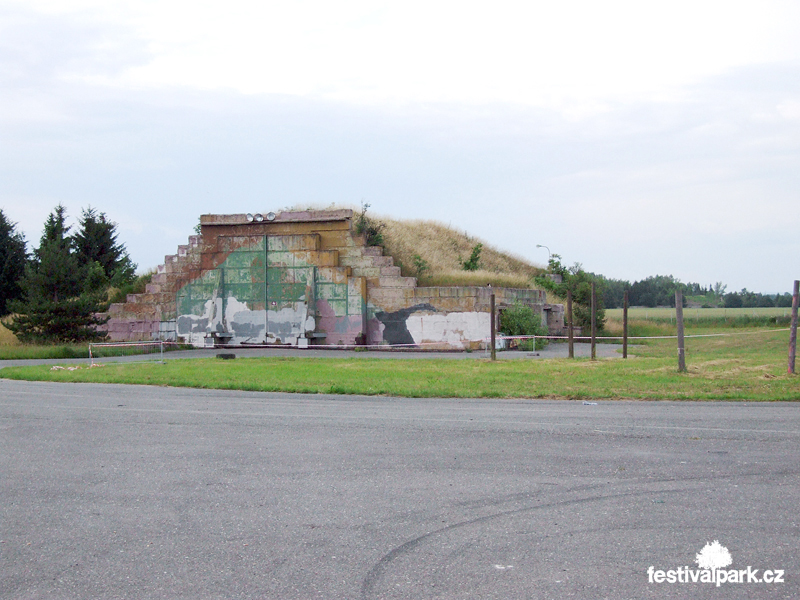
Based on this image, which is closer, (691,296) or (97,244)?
(97,244)

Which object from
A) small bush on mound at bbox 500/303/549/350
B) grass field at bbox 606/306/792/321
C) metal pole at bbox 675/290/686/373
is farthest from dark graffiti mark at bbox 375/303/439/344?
grass field at bbox 606/306/792/321

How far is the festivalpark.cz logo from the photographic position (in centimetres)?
464

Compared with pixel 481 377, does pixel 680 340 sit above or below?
above

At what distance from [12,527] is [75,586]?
5.10 ft

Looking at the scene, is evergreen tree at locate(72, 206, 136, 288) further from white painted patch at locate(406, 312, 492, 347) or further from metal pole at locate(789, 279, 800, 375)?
metal pole at locate(789, 279, 800, 375)

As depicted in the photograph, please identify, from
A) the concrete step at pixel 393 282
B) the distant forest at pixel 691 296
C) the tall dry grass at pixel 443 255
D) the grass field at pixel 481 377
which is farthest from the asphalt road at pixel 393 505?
the distant forest at pixel 691 296

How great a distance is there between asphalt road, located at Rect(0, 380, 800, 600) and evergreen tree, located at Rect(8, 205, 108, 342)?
22.4m

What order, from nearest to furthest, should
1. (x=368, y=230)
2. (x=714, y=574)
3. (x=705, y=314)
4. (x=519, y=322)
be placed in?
(x=714, y=574), (x=519, y=322), (x=368, y=230), (x=705, y=314)

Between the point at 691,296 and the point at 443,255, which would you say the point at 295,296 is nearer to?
the point at 443,255

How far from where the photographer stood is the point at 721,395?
13.8 metres

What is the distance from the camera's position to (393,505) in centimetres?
627

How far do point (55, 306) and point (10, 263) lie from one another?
2075cm

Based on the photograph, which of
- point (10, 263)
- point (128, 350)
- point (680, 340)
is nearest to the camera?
point (680, 340)

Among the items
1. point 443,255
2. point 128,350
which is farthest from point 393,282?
point 128,350
